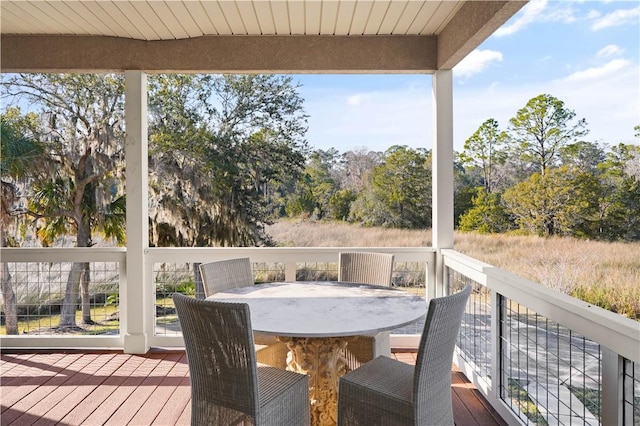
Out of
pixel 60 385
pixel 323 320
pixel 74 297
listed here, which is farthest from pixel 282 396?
pixel 74 297

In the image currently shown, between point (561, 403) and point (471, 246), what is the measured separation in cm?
210

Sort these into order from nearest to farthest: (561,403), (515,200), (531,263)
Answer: (561,403)
(531,263)
(515,200)

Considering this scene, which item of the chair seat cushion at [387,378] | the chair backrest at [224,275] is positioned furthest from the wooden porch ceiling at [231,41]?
the chair seat cushion at [387,378]

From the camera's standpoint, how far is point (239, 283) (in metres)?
3.05

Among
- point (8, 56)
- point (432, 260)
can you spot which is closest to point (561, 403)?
point (432, 260)

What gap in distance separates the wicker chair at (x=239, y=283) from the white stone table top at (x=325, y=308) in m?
0.13

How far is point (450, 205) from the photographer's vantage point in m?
3.77

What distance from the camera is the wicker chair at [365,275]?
262 centimetres

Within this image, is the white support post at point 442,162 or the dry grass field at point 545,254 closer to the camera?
the dry grass field at point 545,254

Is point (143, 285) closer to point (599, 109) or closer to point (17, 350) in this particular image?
point (17, 350)

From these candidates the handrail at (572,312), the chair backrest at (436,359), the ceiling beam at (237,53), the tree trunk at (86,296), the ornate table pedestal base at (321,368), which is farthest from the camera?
the tree trunk at (86,296)

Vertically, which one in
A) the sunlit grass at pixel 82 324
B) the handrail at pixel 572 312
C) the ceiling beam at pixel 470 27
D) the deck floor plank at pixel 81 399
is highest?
the ceiling beam at pixel 470 27

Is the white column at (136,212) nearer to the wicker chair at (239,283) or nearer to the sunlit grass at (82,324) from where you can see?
the sunlit grass at (82,324)

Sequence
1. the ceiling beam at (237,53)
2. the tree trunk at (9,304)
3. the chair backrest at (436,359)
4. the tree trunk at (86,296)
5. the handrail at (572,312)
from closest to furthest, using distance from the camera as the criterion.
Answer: the handrail at (572,312)
the chair backrest at (436,359)
the ceiling beam at (237,53)
the tree trunk at (9,304)
the tree trunk at (86,296)
